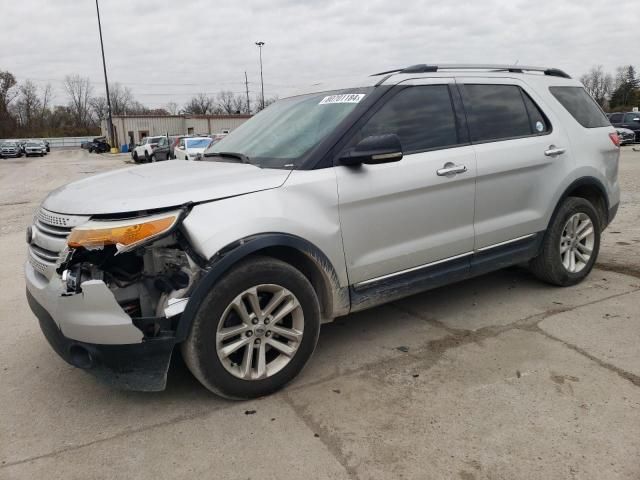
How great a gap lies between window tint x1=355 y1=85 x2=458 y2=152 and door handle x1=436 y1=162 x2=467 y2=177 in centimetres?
16

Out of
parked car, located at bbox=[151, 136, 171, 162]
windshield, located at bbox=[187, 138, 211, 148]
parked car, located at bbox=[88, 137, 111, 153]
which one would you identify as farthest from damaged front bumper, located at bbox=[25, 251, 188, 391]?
Answer: parked car, located at bbox=[88, 137, 111, 153]

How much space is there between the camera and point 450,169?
3777mm

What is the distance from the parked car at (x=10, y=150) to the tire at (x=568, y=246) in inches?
2180

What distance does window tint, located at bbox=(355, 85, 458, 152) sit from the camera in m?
3.60

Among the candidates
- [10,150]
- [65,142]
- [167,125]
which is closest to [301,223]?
[10,150]

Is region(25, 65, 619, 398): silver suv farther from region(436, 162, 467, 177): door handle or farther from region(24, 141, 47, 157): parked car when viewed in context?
region(24, 141, 47, 157): parked car

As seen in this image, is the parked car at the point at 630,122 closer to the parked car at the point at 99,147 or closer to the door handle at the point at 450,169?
the door handle at the point at 450,169

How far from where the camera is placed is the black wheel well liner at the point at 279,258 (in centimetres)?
281

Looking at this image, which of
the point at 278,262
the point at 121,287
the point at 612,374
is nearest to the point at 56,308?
the point at 121,287

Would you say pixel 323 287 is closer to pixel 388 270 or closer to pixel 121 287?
pixel 388 270

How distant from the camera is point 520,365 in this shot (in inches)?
135

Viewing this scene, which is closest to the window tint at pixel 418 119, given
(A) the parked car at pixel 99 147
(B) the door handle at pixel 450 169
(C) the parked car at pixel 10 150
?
(B) the door handle at pixel 450 169

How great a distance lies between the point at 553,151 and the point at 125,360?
12.0 feet

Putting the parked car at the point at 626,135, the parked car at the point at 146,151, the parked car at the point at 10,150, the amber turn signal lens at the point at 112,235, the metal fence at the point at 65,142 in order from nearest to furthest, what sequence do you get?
1. the amber turn signal lens at the point at 112,235
2. the parked car at the point at 626,135
3. the parked car at the point at 146,151
4. the parked car at the point at 10,150
5. the metal fence at the point at 65,142
